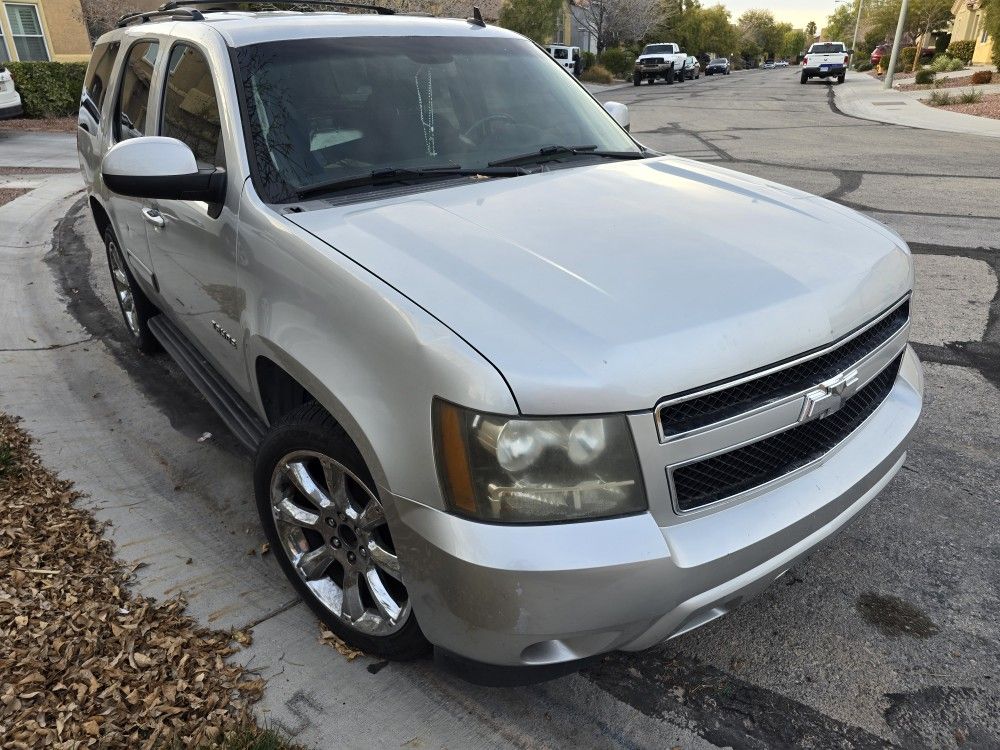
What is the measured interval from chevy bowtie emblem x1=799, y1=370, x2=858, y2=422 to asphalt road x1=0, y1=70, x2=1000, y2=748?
61 centimetres

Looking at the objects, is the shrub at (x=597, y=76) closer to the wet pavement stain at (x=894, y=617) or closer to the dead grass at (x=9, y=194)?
the dead grass at (x=9, y=194)

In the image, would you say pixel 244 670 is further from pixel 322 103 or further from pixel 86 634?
pixel 322 103

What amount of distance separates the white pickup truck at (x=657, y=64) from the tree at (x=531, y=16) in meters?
5.64

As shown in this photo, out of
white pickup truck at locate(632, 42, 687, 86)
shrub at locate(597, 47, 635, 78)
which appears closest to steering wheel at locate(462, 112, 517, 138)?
white pickup truck at locate(632, 42, 687, 86)

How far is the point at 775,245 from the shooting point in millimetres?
2367

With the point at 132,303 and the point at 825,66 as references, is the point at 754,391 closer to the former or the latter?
the point at 132,303

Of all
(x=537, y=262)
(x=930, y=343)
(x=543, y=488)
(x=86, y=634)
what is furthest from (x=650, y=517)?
(x=930, y=343)

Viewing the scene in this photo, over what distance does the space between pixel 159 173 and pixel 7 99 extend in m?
14.1

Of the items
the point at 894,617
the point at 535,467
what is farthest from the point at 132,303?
the point at 894,617

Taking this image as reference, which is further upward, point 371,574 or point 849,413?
point 849,413

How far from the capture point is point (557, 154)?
128 inches

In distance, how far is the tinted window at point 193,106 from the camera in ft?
9.45

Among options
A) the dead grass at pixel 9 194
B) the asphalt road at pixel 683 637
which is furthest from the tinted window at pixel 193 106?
the dead grass at pixel 9 194

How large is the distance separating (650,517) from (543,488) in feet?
→ 0.88
